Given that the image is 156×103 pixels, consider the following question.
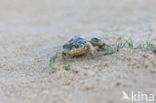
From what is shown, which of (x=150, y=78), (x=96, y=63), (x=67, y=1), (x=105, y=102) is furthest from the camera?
(x=67, y=1)

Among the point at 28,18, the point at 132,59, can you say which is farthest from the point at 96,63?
the point at 28,18

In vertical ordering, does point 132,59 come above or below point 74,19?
below

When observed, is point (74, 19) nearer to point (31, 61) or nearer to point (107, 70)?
point (31, 61)

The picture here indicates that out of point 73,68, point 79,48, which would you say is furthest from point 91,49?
point 73,68

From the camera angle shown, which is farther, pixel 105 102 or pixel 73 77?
pixel 73 77

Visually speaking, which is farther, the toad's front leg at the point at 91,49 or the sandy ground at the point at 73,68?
the toad's front leg at the point at 91,49

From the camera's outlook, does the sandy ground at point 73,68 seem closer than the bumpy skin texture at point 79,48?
Yes

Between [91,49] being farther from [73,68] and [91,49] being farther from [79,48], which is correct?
[73,68]

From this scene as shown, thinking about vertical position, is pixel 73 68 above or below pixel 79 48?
below

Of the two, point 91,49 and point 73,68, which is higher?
Result: point 91,49

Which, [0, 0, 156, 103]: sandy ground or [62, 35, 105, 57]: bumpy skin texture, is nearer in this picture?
[0, 0, 156, 103]: sandy ground

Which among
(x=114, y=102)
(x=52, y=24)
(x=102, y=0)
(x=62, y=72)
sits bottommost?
(x=114, y=102)
